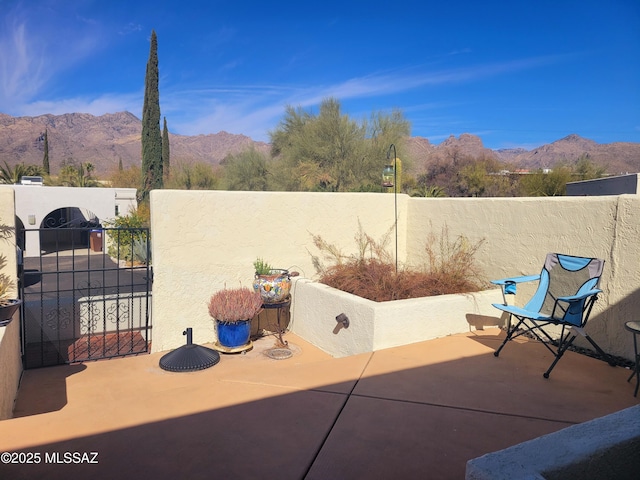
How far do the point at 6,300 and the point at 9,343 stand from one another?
42 cm

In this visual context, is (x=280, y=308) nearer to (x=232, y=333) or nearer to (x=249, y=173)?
(x=232, y=333)

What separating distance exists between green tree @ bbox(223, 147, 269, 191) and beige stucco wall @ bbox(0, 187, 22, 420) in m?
21.2

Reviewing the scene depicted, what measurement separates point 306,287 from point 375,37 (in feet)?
62.8

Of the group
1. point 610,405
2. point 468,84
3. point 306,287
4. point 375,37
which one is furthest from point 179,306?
point 468,84

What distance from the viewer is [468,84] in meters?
31.8

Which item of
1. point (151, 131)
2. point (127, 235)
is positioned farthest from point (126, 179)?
point (127, 235)

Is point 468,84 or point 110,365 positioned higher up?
point 468,84

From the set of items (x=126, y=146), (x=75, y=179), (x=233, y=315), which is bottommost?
(x=233, y=315)

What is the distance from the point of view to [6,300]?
164 inches

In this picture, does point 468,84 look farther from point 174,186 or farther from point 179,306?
point 179,306

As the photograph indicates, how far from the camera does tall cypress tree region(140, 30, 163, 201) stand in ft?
70.7

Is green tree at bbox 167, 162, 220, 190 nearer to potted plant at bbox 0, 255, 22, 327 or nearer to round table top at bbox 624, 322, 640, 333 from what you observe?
potted plant at bbox 0, 255, 22, 327

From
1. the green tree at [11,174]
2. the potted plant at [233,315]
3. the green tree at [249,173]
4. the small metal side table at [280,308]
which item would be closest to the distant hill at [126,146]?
the green tree at [249,173]

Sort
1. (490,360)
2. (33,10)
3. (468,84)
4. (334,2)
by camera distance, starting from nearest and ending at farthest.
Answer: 1. (490,360)
2. (334,2)
3. (33,10)
4. (468,84)
